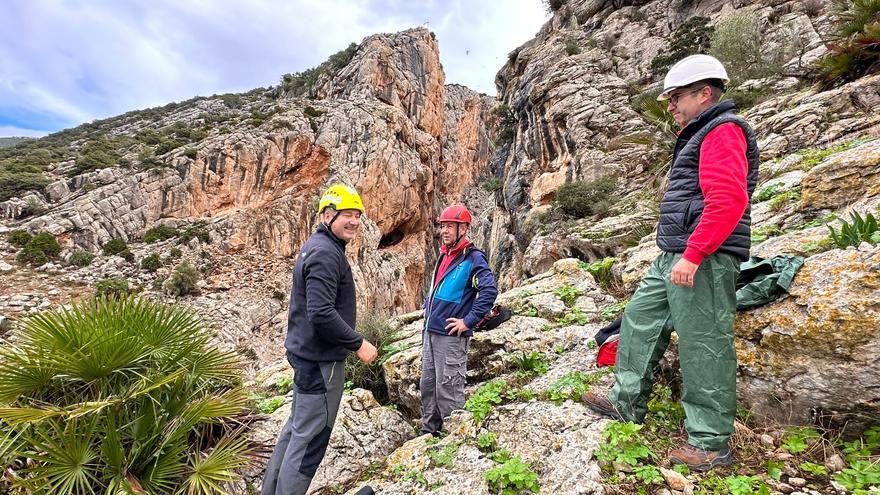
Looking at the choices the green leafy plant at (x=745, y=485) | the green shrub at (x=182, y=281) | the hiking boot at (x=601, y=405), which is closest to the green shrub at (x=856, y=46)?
the hiking boot at (x=601, y=405)

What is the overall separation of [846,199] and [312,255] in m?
5.81

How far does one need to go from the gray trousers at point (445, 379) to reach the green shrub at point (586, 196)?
1179cm

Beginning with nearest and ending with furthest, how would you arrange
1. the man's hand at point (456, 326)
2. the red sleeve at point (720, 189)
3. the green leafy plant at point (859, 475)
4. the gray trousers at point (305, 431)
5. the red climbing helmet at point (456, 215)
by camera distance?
the green leafy plant at point (859, 475) < the red sleeve at point (720, 189) < the gray trousers at point (305, 431) < the man's hand at point (456, 326) < the red climbing helmet at point (456, 215)

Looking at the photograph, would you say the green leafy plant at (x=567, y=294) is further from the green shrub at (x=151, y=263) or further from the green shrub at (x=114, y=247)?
the green shrub at (x=114, y=247)

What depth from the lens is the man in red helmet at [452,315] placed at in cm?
379

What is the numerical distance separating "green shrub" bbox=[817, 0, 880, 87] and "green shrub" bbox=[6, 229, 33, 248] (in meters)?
30.6

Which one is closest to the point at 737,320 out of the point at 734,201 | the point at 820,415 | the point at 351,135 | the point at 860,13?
the point at 820,415

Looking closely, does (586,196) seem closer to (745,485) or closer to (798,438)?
(798,438)

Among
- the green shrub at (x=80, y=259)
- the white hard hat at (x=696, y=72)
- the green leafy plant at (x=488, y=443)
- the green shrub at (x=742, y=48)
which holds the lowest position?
the green leafy plant at (x=488, y=443)

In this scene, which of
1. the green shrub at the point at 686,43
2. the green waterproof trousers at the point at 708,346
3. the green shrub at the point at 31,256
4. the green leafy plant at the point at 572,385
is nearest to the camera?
the green waterproof trousers at the point at 708,346

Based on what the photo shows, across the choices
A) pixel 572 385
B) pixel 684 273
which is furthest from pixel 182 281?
pixel 684 273

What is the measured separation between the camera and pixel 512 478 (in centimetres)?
243

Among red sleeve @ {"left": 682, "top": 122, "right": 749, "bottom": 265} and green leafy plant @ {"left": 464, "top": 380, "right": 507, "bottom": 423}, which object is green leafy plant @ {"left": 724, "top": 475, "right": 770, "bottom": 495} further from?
green leafy plant @ {"left": 464, "top": 380, "right": 507, "bottom": 423}

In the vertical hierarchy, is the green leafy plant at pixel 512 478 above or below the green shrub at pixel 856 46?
below
